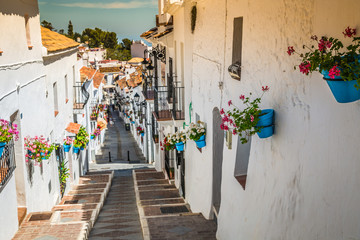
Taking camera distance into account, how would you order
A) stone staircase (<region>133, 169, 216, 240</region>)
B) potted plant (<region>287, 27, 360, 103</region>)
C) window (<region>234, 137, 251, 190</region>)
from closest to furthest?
1. potted plant (<region>287, 27, 360, 103</region>)
2. window (<region>234, 137, 251, 190</region>)
3. stone staircase (<region>133, 169, 216, 240</region>)

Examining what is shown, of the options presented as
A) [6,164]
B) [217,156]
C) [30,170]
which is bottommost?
[30,170]

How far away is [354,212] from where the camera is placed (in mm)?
3842

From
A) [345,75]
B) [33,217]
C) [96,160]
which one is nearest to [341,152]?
[345,75]

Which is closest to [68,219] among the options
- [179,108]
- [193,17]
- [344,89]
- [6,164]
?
[6,164]

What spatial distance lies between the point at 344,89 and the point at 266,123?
2.29 metres

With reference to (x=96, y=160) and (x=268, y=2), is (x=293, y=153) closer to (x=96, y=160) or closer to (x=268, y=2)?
(x=268, y=2)

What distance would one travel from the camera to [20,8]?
1173 centimetres

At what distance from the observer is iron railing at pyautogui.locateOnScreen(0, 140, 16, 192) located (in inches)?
340

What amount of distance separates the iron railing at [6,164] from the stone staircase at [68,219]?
156cm

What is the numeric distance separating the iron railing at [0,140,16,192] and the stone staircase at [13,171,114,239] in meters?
1.56

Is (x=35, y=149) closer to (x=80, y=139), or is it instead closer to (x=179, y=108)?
(x=179, y=108)

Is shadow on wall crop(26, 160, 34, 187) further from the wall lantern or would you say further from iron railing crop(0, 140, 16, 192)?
the wall lantern

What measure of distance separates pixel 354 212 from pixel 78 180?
1880 centimetres

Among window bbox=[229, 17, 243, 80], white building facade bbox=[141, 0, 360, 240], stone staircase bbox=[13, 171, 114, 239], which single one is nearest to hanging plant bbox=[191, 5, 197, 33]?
white building facade bbox=[141, 0, 360, 240]
